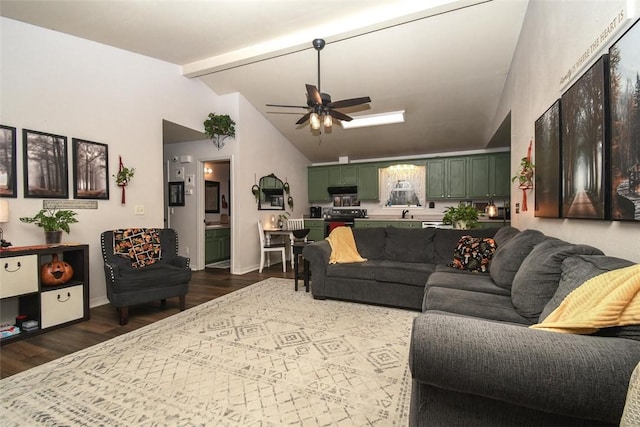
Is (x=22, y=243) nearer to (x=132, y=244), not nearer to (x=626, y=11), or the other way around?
(x=132, y=244)

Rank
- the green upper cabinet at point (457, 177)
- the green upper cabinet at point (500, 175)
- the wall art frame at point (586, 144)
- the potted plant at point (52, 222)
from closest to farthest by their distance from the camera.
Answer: the wall art frame at point (586, 144)
the potted plant at point (52, 222)
the green upper cabinet at point (500, 175)
the green upper cabinet at point (457, 177)

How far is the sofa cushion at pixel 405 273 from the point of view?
323cm

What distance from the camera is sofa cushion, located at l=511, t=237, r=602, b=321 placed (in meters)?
1.56

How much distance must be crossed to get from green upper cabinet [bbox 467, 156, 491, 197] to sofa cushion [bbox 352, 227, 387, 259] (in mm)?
3014

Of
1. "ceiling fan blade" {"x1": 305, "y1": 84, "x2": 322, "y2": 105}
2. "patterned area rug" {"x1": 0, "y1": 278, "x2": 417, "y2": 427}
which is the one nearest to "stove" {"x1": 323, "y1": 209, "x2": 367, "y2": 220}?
"ceiling fan blade" {"x1": 305, "y1": 84, "x2": 322, "y2": 105}

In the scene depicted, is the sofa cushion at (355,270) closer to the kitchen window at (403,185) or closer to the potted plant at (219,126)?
the potted plant at (219,126)

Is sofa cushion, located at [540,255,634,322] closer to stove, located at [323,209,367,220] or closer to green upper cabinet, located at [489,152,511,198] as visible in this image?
green upper cabinet, located at [489,152,511,198]

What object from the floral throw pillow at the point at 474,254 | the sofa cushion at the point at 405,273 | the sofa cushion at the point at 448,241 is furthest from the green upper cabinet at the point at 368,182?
the floral throw pillow at the point at 474,254

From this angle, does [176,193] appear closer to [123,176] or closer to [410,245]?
[123,176]

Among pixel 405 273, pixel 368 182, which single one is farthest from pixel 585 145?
pixel 368 182

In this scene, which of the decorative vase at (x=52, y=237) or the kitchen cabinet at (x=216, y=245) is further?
the kitchen cabinet at (x=216, y=245)

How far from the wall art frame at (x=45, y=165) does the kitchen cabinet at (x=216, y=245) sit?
9.25ft

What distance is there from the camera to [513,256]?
89.4 inches

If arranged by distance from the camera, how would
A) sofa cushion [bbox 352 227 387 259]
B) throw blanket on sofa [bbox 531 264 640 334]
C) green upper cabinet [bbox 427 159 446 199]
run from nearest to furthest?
throw blanket on sofa [bbox 531 264 640 334]
sofa cushion [bbox 352 227 387 259]
green upper cabinet [bbox 427 159 446 199]
